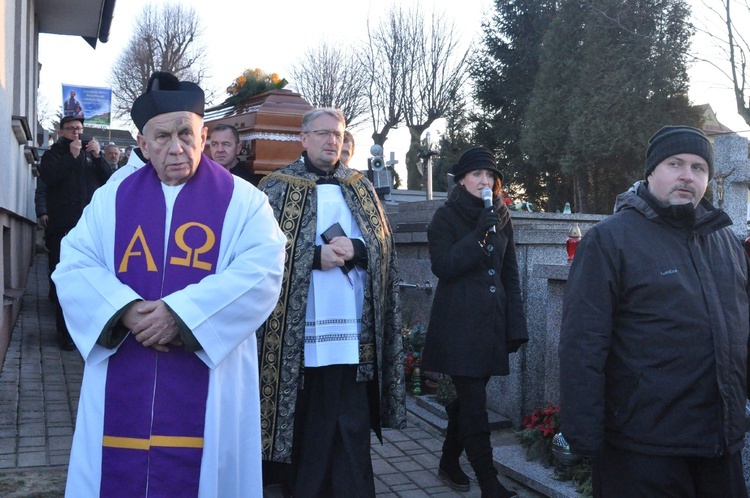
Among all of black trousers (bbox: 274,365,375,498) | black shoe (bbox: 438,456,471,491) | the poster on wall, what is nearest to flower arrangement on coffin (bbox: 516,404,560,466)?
black shoe (bbox: 438,456,471,491)

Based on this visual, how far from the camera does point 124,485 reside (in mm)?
2773

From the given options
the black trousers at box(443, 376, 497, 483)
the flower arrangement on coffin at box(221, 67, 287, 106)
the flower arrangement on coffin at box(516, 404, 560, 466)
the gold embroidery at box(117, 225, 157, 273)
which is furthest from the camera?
the flower arrangement on coffin at box(221, 67, 287, 106)

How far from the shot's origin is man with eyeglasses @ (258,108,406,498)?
4.12 meters

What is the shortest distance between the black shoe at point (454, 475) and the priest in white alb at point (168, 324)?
200 cm

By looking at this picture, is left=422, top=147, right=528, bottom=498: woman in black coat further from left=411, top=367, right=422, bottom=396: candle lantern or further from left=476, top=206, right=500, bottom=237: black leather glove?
left=411, top=367, right=422, bottom=396: candle lantern

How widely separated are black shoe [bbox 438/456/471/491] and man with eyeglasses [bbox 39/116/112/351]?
429 centimetres

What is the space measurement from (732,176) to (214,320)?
5284mm

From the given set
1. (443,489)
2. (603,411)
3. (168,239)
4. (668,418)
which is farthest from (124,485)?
(443,489)

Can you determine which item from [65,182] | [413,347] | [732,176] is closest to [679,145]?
[732,176]

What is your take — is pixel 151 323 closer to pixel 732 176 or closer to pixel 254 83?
pixel 254 83

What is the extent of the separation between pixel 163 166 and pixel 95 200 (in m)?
0.33

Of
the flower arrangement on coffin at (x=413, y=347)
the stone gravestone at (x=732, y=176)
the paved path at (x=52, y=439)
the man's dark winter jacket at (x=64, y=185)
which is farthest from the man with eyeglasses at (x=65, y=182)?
the stone gravestone at (x=732, y=176)

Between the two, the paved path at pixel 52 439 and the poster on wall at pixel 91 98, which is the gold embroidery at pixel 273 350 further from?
the poster on wall at pixel 91 98

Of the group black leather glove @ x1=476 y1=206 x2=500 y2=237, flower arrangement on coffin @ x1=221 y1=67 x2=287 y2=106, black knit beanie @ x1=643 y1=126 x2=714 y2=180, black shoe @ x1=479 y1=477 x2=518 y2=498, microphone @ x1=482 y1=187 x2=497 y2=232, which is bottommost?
black shoe @ x1=479 y1=477 x2=518 y2=498
